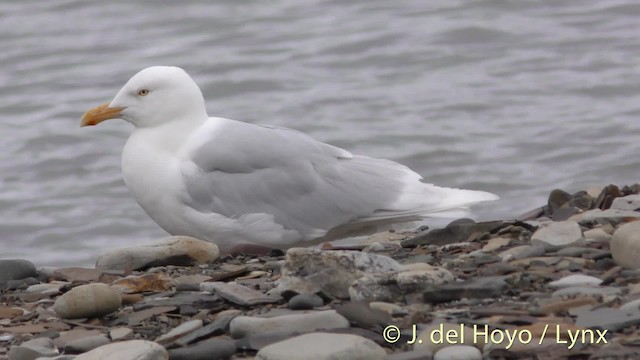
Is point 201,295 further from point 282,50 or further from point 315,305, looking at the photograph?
point 282,50

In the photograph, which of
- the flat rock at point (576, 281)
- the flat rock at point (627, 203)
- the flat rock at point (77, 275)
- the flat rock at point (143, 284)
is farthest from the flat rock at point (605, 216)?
the flat rock at point (77, 275)

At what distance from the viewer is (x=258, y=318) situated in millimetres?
3854

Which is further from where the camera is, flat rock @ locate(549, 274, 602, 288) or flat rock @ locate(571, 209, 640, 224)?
flat rock @ locate(571, 209, 640, 224)

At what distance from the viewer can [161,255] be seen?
217 inches

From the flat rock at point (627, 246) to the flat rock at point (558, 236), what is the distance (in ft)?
1.20

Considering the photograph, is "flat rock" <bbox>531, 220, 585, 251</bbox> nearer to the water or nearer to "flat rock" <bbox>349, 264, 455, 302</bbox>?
"flat rock" <bbox>349, 264, 455, 302</bbox>

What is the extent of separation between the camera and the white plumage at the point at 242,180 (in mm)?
6250

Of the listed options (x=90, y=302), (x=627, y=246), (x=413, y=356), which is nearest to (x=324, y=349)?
(x=413, y=356)

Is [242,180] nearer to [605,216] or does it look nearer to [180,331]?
[605,216]

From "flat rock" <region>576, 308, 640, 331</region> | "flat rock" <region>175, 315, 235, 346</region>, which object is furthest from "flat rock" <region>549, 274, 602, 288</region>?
"flat rock" <region>175, 315, 235, 346</region>

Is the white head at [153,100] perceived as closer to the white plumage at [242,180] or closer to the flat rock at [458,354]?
the white plumage at [242,180]

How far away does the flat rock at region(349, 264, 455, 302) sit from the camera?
4.11 m

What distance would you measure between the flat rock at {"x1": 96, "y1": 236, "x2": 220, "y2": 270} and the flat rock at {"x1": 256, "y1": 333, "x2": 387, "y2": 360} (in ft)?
6.51

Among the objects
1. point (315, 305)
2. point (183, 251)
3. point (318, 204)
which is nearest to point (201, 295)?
point (315, 305)
